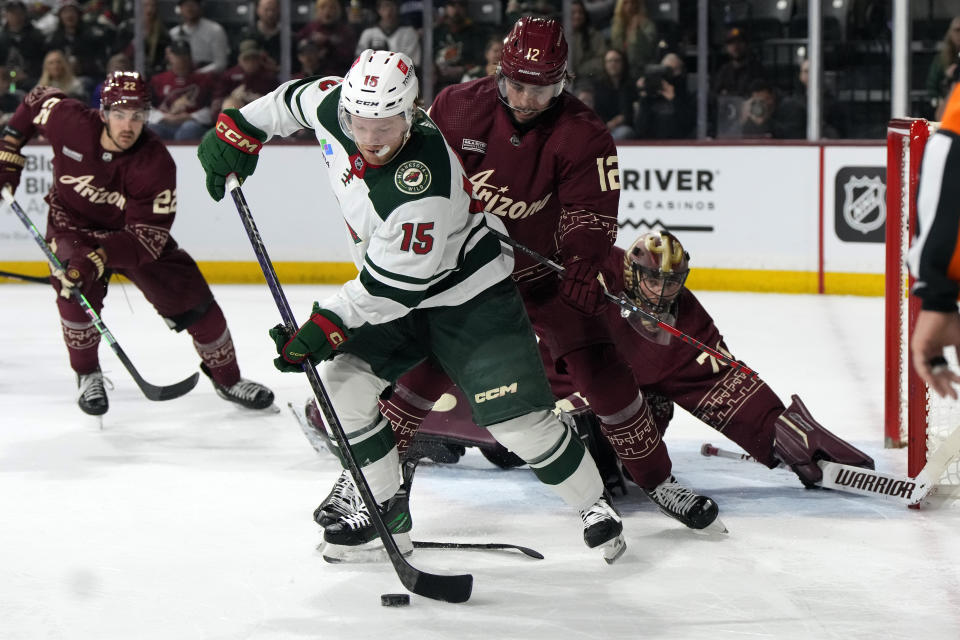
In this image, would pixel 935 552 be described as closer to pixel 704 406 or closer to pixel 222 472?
pixel 704 406

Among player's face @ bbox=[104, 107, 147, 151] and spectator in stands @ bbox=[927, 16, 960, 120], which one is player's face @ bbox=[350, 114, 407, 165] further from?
spectator in stands @ bbox=[927, 16, 960, 120]

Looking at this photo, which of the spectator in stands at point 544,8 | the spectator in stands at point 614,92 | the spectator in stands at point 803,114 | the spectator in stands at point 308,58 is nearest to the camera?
the spectator in stands at point 803,114

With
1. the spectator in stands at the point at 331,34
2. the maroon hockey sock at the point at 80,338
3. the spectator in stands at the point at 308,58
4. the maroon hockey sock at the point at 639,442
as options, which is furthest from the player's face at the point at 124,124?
the spectator in stands at the point at 331,34

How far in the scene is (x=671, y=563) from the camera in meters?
2.84

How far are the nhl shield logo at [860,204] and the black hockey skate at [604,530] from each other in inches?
162

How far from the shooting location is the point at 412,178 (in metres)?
2.50

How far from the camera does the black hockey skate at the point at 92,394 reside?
4.16m

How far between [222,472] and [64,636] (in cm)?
126

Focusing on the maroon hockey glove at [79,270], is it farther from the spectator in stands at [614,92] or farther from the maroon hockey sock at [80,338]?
the spectator in stands at [614,92]

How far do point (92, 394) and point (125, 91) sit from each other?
979 mm

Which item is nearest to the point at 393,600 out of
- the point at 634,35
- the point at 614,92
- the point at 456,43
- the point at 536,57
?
the point at 536,57

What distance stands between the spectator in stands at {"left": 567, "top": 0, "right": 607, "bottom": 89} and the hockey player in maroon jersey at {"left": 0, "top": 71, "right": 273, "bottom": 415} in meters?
3.48

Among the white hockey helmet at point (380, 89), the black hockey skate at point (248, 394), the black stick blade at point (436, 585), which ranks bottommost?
the black hockey skate at point (248, 394)

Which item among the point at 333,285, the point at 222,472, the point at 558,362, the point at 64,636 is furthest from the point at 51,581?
the point at 333,285
